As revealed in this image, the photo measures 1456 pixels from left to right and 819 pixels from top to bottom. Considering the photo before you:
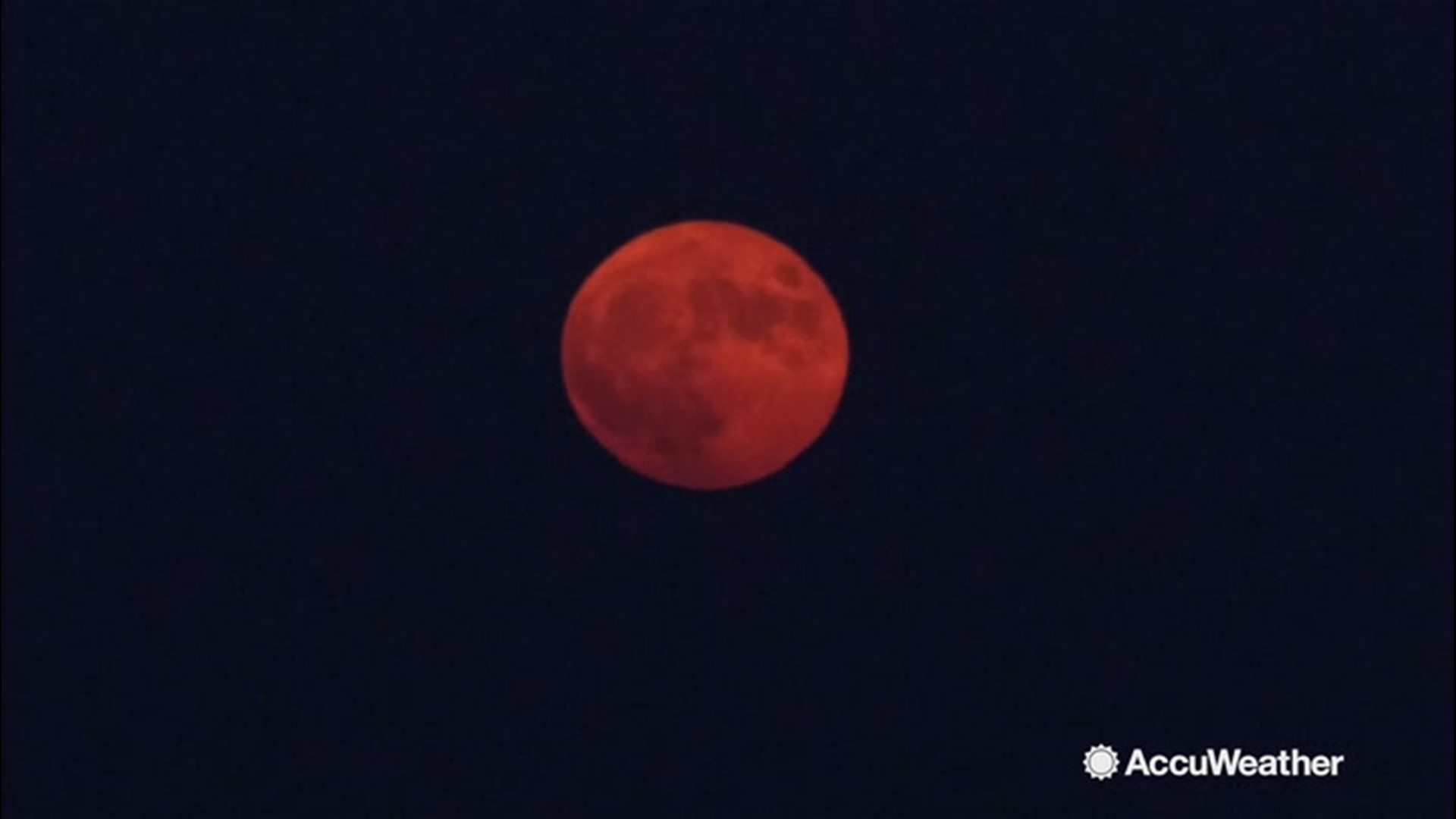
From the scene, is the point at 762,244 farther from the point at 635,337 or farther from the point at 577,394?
the point at 577,394

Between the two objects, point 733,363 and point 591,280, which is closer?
point 733,363

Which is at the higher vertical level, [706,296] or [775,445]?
[706,296]

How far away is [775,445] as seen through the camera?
7270mm

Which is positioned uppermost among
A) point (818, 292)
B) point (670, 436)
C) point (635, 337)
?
point (818, 292)

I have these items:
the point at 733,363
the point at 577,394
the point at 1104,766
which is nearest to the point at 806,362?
the point at 733,363

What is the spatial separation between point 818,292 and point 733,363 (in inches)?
33.8

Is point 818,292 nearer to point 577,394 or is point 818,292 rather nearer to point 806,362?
point 806,362

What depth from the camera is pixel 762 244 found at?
24.1 feet

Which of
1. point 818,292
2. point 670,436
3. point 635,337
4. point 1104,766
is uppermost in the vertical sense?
point 818,292

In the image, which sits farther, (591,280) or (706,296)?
(591,280)

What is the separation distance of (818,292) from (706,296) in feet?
2.64

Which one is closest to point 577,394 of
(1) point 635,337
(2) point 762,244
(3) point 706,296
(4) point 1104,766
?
(1) point 635,337

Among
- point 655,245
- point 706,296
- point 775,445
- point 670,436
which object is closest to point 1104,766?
point 775,445

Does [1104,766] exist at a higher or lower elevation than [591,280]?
lower
